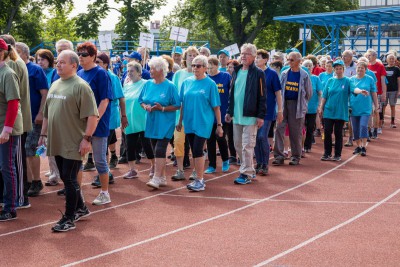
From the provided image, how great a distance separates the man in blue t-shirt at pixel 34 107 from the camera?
9.45 m

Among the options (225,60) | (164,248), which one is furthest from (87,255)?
(225,60)

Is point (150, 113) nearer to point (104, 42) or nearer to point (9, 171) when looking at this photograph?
point (9, 171)

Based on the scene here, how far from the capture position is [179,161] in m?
11.2

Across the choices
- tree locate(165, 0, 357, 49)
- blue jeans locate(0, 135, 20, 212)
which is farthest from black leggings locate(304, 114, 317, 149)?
tree locate(165, 0, 357, 49)

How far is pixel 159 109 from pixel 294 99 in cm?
334

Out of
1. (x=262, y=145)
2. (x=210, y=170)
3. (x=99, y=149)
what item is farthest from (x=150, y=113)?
(x=262, y=145)

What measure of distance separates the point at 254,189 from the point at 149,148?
172cm

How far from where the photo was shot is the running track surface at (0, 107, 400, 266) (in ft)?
22.2

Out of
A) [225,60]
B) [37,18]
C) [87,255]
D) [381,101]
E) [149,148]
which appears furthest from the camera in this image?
[37,18]

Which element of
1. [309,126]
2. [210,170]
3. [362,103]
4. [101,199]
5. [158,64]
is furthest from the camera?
[309,126]

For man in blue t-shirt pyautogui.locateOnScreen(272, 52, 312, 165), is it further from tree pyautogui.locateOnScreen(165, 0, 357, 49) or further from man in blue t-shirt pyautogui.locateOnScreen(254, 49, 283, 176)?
tree pyautogui.locateOnScreen(165, 0, 357, 49)

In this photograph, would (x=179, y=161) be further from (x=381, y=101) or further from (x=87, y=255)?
(x=381, y=101)

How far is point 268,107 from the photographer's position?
11.9 meters

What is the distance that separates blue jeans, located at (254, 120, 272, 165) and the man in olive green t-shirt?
175 inches
